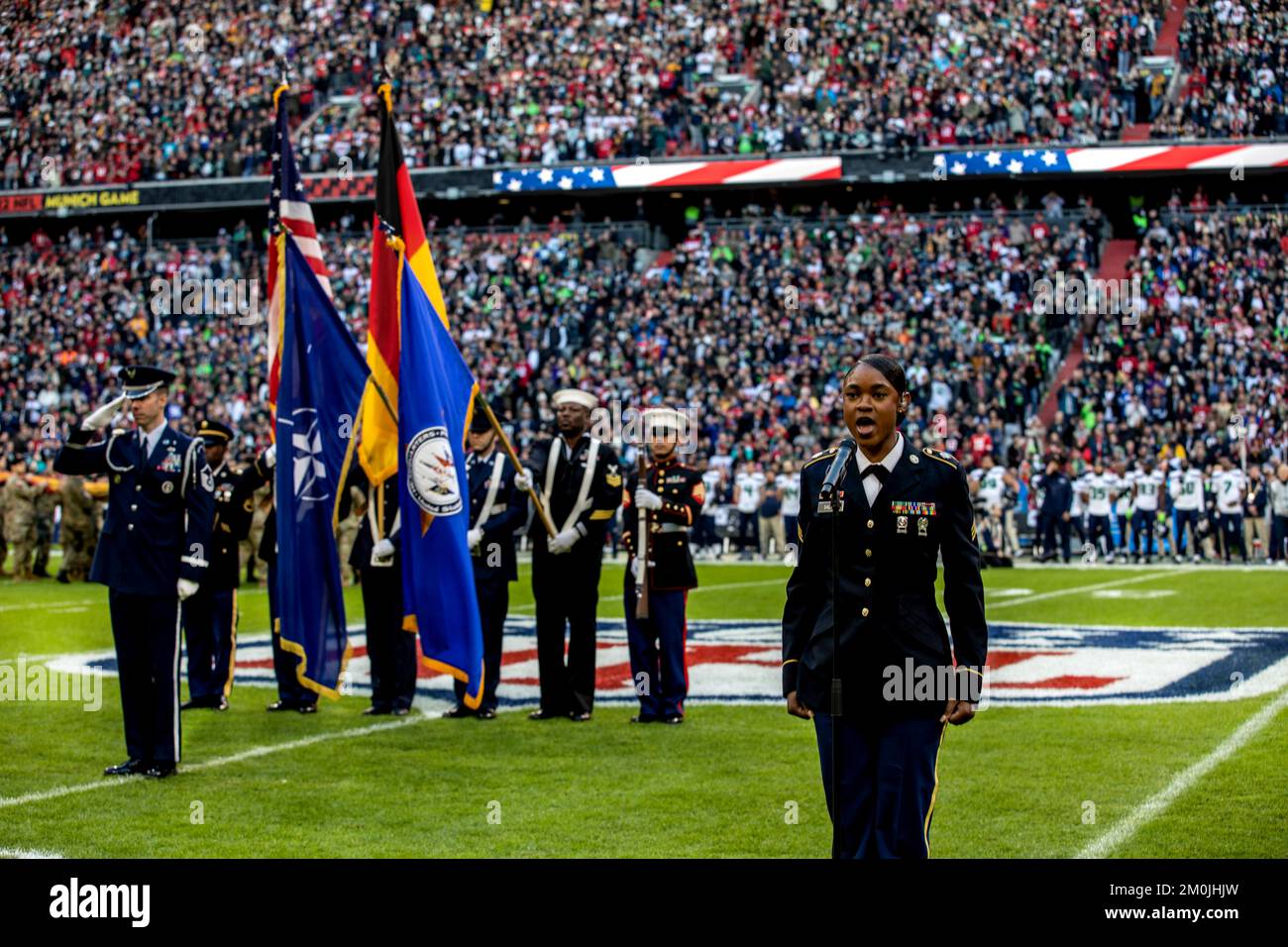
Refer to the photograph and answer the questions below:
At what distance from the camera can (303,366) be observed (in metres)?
9.80

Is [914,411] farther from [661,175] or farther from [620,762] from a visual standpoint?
[620,762]

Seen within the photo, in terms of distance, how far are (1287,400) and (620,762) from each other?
75.8 feet

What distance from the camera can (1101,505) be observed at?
2736 centimetres

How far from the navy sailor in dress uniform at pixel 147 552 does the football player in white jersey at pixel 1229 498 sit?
21.4 meters

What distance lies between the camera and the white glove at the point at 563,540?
1002cm

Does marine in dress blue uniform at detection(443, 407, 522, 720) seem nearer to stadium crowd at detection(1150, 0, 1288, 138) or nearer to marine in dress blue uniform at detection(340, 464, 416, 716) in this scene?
marine in dress blue uniform at detection(340, 464, 416, 716)

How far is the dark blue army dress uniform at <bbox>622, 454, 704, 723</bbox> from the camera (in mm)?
10148

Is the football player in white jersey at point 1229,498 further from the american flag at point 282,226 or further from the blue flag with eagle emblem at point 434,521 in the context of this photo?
the blue flag with eagle emblem at point 434,521

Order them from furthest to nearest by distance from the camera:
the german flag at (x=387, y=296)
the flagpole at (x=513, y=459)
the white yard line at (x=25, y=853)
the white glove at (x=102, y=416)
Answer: the flagpole at (x=513, y=459)
the german flag at (x=387, y=296)
the white glove at (x=102, y=416)
the white yard line at (x=25, y=853)

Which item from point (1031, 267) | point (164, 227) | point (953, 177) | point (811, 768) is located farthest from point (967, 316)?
point (811, 768)

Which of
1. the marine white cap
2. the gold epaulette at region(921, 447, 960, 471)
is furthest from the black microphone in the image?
the marine white cap

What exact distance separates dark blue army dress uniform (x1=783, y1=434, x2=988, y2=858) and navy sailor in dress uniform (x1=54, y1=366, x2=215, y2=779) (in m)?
4.28

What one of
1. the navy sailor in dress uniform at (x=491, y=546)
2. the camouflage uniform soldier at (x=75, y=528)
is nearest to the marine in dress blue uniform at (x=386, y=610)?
the navy sailor in dress uniform at (x=491, y=546)
